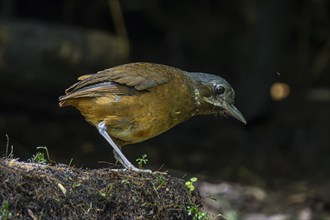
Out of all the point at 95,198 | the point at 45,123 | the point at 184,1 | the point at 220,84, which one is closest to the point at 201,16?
the point at 184,1

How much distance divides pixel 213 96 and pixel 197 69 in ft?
18.2

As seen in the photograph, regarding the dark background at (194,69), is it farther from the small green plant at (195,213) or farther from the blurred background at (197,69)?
the small green plant at (195,213)

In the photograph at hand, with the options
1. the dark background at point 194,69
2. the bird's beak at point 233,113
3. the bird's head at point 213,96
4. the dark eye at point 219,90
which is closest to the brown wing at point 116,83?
the bird's head at point 213,96

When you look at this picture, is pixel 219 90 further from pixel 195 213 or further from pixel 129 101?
pixel 195 213

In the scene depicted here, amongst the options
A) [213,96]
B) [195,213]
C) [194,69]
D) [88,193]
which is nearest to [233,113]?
[213,96]

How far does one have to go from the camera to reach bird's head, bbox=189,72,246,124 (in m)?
5.99

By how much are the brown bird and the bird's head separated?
0.23m

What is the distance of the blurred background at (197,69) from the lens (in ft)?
30.9

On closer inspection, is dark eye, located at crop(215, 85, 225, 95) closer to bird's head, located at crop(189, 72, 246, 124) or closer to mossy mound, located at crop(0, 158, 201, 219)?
bird's head, located at crop(189, 72, 246, 124)

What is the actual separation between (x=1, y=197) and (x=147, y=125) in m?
1.61

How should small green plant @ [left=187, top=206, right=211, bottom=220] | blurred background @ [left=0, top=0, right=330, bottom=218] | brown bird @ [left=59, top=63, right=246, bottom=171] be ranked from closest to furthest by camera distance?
small green plant @ [left=187, top=206, right=211, bottom=220] < brown bird @ [left=59, top=63, right=246, bottom=171] < blurred background @ [left=0, top=0, right=330, bottom=218]

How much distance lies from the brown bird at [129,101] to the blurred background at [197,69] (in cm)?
359

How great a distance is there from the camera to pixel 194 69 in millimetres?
11516

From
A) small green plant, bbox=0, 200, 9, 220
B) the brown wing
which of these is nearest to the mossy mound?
small green plant, bbox=0, 200, 9, 220
